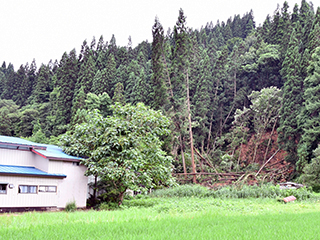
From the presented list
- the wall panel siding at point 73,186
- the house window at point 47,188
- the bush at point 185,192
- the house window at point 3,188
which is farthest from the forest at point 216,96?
the house window at point 3,188

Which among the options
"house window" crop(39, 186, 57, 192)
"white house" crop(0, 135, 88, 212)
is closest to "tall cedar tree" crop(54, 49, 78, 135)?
"white house" crop(0, 135, 88, 212)

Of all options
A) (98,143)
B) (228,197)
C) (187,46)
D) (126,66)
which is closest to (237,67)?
(187,46)

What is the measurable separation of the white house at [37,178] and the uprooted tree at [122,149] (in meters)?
1.01

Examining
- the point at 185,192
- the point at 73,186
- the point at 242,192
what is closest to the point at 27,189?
the point at 73,186

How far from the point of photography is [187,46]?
3155 cm

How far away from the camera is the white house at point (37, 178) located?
47.3 feet

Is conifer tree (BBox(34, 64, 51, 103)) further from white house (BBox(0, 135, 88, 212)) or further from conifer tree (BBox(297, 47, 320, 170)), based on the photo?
conifer tree (BBox(297, 47, 320, 170))

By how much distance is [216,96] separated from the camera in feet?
138

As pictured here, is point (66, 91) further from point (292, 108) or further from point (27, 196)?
point (27, 196)

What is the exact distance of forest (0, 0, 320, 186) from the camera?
95.9ft

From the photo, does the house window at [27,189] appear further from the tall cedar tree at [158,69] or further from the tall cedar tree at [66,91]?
the tall cedar tree at [66,91]

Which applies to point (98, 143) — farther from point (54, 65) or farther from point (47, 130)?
point (54, 65)

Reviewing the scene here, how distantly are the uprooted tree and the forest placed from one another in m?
5.42

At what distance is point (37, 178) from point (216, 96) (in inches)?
1197
